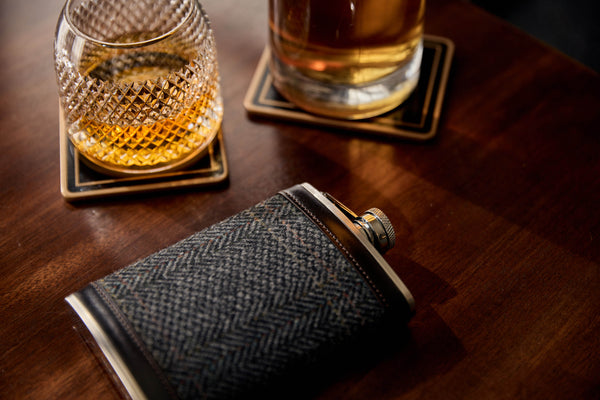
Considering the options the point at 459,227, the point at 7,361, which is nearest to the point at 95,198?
the point at 7,361

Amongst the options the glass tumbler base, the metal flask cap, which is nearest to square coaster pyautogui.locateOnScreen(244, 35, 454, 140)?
the glass tumbler base

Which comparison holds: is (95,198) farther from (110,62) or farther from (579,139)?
(579,139)

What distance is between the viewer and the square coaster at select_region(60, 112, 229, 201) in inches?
19.3

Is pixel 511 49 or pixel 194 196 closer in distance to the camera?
pixel 194 196

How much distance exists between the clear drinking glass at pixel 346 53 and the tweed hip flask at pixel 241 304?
149mm

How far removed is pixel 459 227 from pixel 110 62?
31 cm

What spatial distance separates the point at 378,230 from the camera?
1.38 feet

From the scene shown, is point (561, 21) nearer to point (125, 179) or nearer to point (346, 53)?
point (346, 53)

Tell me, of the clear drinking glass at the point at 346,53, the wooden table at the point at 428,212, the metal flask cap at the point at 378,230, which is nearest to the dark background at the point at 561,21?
the wooden table at the point at 428,212

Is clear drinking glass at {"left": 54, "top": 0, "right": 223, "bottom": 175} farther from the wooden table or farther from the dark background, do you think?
the dark background

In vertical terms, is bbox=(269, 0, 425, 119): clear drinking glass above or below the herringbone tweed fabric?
above

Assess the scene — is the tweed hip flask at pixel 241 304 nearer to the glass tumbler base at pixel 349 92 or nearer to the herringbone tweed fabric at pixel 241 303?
the herringbone tweed fabric at pixel 241 303

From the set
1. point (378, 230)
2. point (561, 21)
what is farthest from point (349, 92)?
point (561, 21)

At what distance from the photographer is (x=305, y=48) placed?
502 mm
